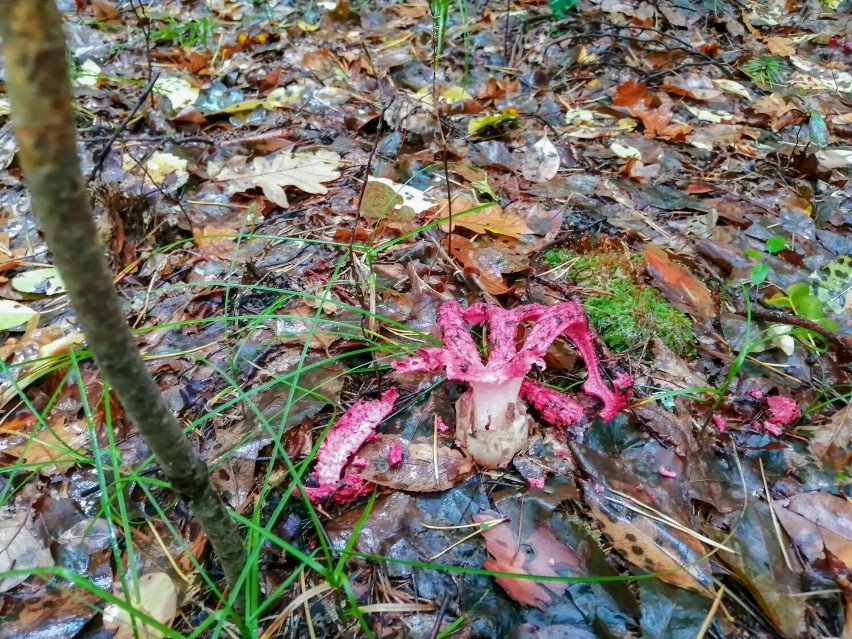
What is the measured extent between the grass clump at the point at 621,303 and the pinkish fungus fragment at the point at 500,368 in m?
0.22

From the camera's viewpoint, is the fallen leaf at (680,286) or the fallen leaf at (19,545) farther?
the fallen leaf at (680,286)

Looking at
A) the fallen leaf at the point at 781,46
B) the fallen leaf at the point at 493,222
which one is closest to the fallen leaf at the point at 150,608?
the fallen leaf at the point at 493,222

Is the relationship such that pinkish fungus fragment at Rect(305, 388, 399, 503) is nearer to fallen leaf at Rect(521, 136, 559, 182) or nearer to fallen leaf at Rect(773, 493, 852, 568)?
fallen leaf at Rect(773, 493, 852, 568)

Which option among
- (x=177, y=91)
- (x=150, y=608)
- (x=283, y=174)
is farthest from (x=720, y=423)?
(x=177, y=91)

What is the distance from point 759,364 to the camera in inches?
74.2

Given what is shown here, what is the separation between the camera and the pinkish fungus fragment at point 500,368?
1534 millimetres

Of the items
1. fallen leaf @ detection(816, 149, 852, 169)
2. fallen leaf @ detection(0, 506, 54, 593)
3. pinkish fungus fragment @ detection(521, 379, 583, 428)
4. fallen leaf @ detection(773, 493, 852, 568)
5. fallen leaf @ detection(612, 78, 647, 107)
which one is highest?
fallen leaf @ detection(612, 78, 647, 107)

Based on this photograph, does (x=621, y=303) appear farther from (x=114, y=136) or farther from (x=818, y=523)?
(x=114, y=136)

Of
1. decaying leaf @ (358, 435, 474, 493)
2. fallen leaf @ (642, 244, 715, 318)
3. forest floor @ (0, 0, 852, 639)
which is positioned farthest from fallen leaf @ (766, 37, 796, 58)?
decaying leaf @ (358, 435, 474, 493)

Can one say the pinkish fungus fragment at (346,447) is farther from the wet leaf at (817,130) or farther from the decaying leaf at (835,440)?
the wet leaf at (817,130)

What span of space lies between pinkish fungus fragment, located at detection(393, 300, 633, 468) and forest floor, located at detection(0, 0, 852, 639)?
0.01 m

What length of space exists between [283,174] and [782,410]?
→ 7.85 ft

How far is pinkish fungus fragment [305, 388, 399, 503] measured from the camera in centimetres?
153

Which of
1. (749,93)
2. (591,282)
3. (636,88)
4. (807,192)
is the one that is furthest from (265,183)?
(749,93)
